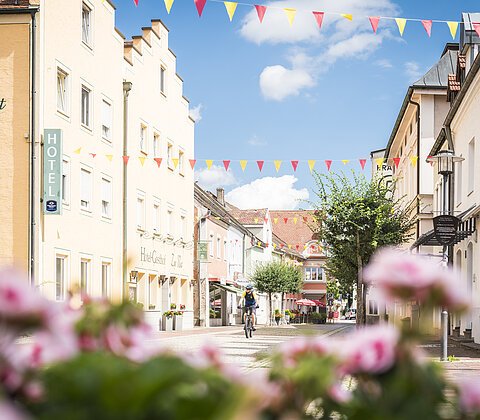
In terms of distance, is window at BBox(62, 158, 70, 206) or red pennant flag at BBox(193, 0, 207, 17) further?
window at BBox(62, 158, 70, 206)

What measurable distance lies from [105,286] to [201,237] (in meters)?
14.8

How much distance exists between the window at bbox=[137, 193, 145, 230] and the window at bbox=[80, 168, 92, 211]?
531 centimetres

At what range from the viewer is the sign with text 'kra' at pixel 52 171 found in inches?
898

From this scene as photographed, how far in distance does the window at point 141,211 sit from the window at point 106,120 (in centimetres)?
385

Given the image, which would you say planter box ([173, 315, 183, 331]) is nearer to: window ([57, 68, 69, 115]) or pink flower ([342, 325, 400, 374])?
window ([57, 68, 69, 115])

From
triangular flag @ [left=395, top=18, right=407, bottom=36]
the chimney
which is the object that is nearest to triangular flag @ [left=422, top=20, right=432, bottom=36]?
triangular flag @ [left=395, top=18, right=407, bottom=36]

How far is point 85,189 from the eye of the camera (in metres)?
26.9

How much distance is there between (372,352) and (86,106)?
26498mm

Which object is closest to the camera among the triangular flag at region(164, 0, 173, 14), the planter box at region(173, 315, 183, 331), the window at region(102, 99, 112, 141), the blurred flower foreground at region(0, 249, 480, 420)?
the blurred flower foreground at region(0, 249, 480, 420)

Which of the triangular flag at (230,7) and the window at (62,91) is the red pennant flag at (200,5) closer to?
the triangular flag at (230,7)

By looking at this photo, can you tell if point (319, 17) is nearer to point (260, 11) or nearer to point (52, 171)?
point (260, 11)

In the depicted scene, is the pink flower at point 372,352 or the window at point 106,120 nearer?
the pink flower at point 372,352

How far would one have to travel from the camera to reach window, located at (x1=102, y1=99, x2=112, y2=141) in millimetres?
28766

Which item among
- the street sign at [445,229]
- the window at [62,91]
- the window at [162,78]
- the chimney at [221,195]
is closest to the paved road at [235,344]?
the street sign at [445,229]
